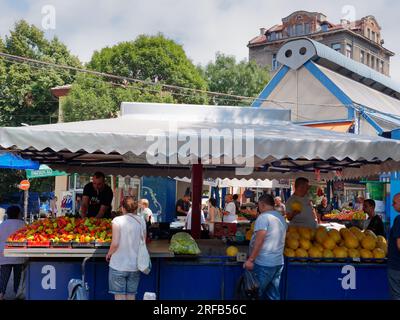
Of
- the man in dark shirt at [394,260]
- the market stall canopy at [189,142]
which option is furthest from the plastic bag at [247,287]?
the man in dark shirt at [394,260]

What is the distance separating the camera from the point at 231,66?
139 feet

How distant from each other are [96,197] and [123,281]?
3.21 m

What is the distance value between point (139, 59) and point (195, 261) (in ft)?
86.6

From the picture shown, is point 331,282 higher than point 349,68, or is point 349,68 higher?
point 349,68

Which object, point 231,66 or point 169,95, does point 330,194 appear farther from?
point 231,66

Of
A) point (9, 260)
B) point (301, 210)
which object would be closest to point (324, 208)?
point (301, 210)

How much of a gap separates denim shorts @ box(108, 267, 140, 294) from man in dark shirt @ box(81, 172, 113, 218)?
9.51 feet

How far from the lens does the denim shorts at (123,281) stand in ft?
17.8

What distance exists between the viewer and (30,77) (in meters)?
33.0

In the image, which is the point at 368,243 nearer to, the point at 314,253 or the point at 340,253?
the point at 340,253
